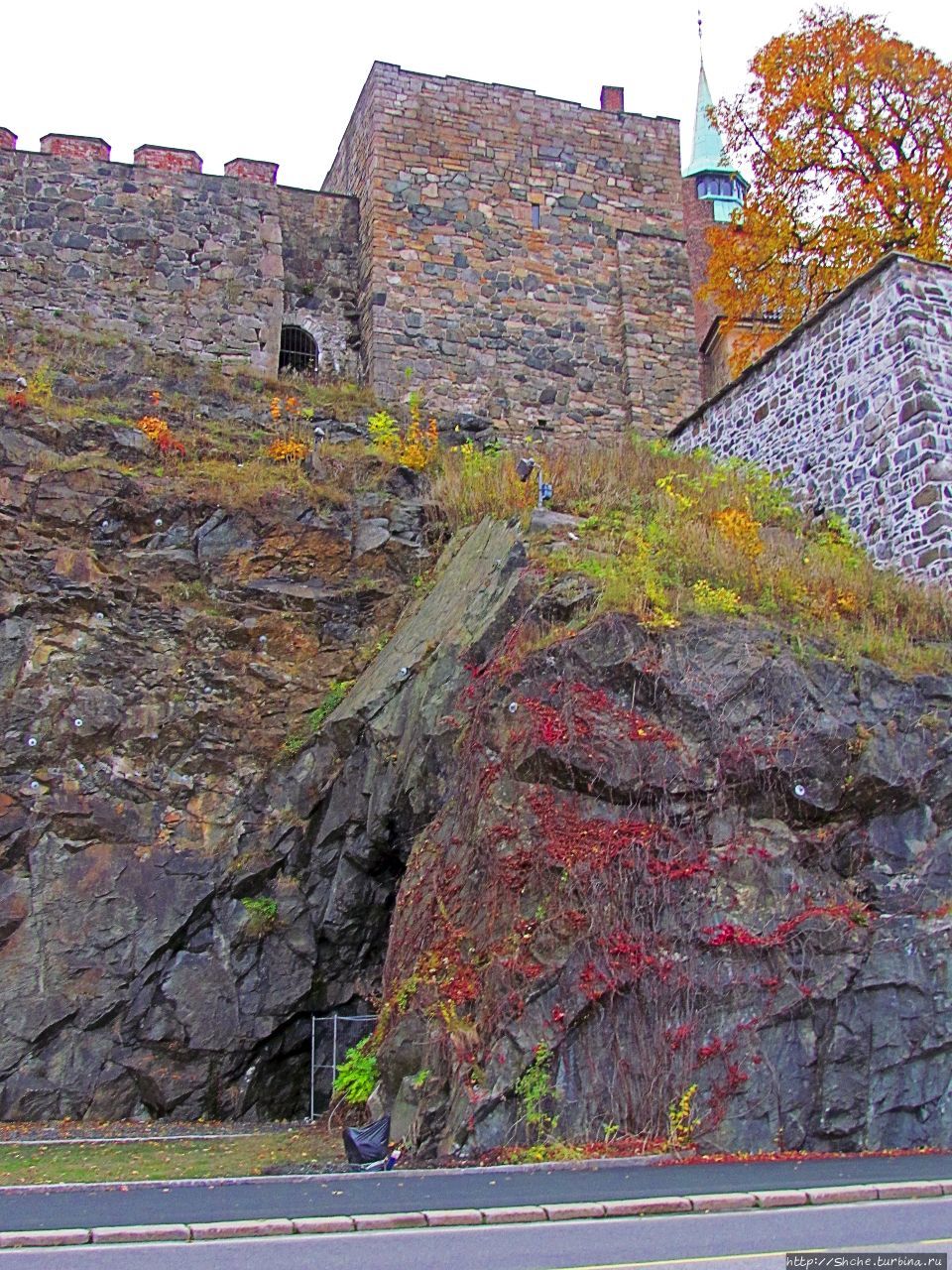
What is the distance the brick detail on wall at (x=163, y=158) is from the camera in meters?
19.5

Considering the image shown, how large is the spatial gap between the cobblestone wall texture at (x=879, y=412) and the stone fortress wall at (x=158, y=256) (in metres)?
7.06

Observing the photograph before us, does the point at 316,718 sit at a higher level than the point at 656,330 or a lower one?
lower

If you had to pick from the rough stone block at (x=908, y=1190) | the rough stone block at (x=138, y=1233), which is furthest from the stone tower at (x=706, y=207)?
the rough stone block at (x=138, y=1233)

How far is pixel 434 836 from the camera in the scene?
1127cm

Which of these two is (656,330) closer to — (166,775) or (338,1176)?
(166,775)

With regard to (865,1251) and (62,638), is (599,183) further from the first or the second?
(865,1251)

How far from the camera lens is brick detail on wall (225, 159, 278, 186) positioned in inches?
789

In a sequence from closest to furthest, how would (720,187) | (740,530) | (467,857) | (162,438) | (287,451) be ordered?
(467,857) → (740,530) → (162,438) → (287,451) → (720,187)

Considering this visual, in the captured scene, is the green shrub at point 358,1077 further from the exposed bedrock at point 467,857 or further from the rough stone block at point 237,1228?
the rough stone block at point 237,1228

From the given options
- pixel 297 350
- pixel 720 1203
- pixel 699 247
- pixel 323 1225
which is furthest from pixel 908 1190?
pixel 699 247

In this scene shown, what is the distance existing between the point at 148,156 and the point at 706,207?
69.4ft

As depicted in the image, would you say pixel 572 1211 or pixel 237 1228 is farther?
pixel 572 1211

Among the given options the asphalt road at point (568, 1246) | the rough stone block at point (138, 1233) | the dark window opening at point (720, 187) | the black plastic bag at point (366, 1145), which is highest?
the dark window opening at point (720, 187)

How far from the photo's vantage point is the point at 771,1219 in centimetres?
673
